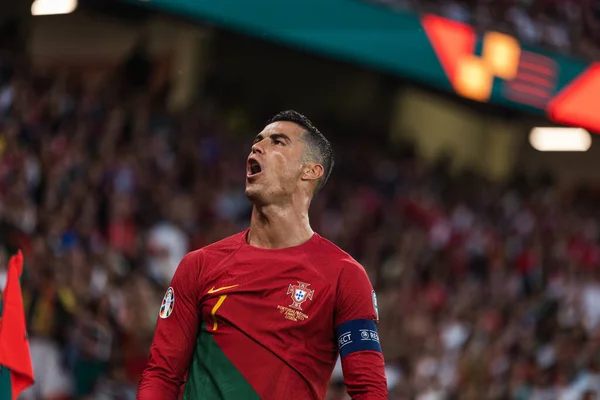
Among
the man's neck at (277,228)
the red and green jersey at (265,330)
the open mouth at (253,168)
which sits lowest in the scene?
the red and green jersey at (265,330)

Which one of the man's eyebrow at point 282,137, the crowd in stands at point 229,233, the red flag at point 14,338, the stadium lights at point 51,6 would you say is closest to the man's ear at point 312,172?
the man's eyebrow at point 282,137

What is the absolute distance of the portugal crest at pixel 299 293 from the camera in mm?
4172

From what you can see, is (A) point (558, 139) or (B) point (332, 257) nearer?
(B) point (332, 257)

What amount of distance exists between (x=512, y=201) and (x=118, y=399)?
10.2 metres

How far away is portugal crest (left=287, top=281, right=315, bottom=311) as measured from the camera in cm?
417

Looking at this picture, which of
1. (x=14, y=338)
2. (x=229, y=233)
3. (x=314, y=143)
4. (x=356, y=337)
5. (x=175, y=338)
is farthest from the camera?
(x=229, y=233)

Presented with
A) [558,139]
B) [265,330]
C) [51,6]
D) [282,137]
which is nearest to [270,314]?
[265,330]

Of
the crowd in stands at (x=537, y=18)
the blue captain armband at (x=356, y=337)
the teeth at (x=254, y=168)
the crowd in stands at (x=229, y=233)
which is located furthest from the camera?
the crowd in stands at (x=537, y=18)

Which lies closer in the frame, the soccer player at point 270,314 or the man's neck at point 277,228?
the soccer player at point 270,314

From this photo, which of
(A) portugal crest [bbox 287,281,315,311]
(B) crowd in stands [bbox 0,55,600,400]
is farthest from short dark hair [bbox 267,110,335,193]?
(B) crowd in stands [bbox 0,55,600,400]

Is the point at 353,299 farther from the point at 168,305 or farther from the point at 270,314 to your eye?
the point at 168,305

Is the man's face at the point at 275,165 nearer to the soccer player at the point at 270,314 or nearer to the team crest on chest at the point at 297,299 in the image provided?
the soccer player at the point at 270,314

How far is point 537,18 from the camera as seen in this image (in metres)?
17.3

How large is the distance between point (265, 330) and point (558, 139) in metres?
18.3
